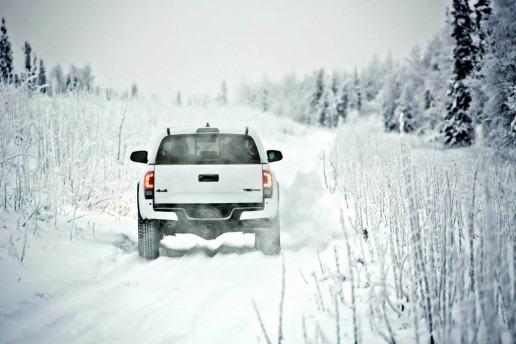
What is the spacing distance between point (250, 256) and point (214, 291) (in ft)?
4.44

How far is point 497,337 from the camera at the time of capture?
1.79 meters

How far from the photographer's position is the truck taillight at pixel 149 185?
4.80 m

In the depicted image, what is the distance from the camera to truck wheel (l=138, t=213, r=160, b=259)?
4965 millimetres

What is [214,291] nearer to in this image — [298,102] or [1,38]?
[1,38]

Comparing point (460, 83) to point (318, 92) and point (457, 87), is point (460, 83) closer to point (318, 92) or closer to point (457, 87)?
point (457, 87)

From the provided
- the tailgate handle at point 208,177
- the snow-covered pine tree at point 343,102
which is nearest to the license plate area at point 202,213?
the tailgate handle at point 208,177

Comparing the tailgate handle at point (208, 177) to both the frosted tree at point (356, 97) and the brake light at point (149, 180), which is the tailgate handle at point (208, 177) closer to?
the brake light at point (149, 180)

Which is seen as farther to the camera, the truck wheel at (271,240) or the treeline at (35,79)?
the treeline at (35,79)

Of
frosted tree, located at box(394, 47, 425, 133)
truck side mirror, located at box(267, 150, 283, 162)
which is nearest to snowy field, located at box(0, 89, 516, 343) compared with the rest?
truck side mirror, located at box(267, 150, 283, 162)

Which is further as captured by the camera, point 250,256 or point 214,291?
point 250,256

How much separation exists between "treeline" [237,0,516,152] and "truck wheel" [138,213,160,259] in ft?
10.9

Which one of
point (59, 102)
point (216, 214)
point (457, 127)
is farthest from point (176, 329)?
point (457, 127)

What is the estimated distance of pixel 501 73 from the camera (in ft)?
44.9

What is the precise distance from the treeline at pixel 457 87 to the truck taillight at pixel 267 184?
1.75 metres
